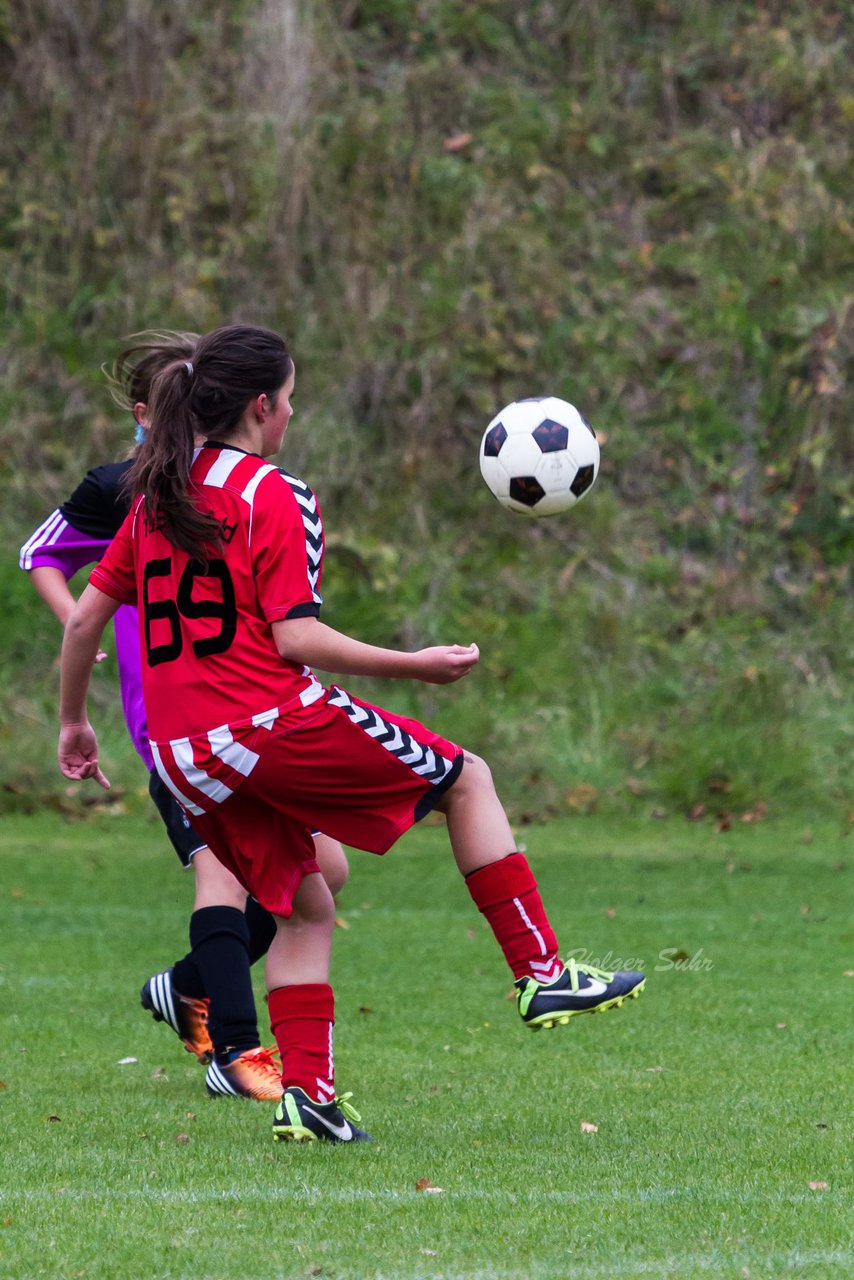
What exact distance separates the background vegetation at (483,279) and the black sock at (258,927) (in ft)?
26.0

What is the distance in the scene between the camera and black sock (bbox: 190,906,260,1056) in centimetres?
479

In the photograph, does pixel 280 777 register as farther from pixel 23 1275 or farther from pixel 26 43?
pixel 26 43

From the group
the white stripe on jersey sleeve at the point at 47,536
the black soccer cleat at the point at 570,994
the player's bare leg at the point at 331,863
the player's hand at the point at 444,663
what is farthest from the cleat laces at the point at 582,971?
the white stripe on jersey sleeve at the point at 47,536

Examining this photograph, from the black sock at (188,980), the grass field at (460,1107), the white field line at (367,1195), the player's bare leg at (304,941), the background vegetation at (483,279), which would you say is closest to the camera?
the grass field at (460,1107)

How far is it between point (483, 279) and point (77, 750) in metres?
11.1

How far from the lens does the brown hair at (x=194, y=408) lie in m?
3.96

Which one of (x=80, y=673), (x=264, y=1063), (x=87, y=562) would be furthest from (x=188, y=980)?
(x=87, y=562)

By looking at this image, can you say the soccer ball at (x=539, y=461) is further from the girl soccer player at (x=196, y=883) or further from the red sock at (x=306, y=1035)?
the red sock at (x=306, y=1035)

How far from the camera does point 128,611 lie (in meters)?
5.17

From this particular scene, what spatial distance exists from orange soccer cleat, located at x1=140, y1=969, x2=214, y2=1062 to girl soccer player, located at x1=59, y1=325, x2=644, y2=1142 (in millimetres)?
953

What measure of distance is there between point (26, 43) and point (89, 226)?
184cm

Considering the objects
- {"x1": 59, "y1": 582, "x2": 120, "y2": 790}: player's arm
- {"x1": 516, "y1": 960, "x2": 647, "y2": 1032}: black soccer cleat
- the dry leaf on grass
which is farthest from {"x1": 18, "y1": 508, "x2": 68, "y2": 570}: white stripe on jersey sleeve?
the dry leaf on grass

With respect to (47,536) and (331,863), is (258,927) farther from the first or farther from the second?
(47,536)

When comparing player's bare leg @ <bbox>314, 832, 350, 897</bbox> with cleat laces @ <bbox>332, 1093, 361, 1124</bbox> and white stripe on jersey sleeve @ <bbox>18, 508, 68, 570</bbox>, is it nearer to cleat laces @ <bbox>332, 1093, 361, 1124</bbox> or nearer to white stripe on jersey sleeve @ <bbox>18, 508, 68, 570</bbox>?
cleat laces @ <bbox>332, 1093, 361, 1124</bbox>
